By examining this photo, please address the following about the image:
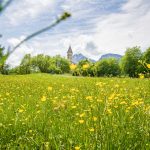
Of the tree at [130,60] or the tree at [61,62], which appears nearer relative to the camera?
the tree at [130,60]

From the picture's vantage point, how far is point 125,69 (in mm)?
89750

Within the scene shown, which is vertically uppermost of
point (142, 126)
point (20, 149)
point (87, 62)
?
point (87, 62)

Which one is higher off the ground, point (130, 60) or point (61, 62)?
point (61, 62)

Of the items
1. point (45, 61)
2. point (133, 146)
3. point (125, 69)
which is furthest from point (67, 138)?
point (45, 61)

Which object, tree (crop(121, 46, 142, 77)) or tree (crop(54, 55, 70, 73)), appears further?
tree (crop(54, 55, 70, 73))

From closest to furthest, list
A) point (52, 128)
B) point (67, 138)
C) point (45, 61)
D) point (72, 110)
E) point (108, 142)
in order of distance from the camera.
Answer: point (108, 142), point (67, 138), point (52, 128), point (72, 110), point (45, 61)

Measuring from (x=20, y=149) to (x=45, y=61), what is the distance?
11720cm

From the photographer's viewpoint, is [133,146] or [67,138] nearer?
[133,146]

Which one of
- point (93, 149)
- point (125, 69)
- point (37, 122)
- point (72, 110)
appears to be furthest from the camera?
point (125, 69)

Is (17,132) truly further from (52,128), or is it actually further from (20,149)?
(20,149)

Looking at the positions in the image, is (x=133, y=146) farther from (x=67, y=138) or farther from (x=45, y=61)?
(x=45, y=61)

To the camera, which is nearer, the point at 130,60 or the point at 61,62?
the point at 130,60

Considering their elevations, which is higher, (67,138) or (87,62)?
(87,62)

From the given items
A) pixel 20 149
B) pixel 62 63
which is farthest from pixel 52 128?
pixel 62 63
